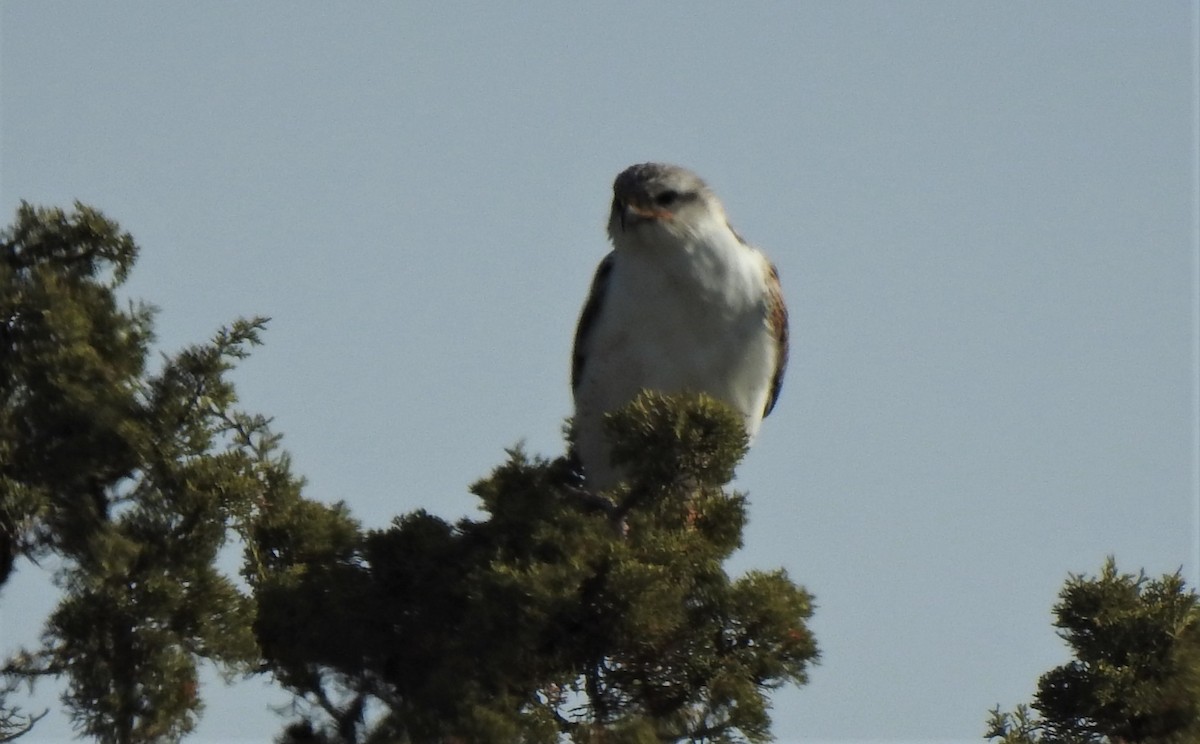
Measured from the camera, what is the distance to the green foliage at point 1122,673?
685cm

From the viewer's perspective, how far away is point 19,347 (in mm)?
7391

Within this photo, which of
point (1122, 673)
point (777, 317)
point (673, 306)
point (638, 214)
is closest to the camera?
point (1122, 673)

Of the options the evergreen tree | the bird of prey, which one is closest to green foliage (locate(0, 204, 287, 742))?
the evergreen tree

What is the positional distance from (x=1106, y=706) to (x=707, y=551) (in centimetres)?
130

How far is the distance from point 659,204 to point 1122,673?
3585mm

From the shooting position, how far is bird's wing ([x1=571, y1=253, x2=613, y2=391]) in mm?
9969

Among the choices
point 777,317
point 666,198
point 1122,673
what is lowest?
point 1122,673

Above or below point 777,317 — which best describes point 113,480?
below

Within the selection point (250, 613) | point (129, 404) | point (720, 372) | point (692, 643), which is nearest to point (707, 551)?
point (692, 643)

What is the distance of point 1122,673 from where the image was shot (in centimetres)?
687

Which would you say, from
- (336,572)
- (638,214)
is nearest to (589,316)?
(638,214)

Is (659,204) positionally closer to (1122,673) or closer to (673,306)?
(673,306)

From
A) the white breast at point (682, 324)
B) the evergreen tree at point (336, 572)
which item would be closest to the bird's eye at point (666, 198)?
the white breast at point (682, 324)

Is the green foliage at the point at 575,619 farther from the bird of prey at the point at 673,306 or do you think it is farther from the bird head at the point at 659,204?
the bird head at the point at 659,204
